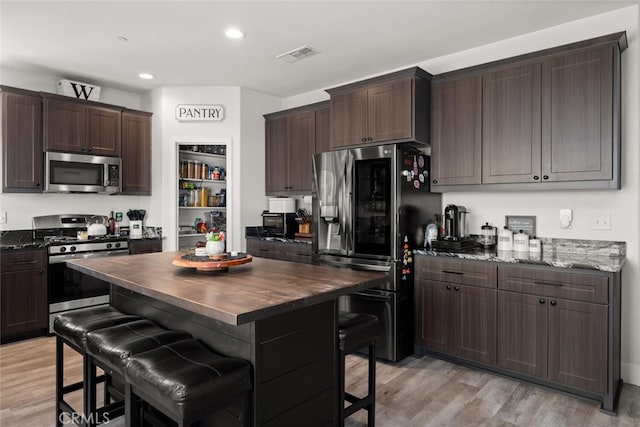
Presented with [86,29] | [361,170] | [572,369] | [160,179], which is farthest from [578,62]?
[160,179]

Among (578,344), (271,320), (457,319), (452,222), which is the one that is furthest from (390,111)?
(271,320)

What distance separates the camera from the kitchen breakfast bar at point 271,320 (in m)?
1.62

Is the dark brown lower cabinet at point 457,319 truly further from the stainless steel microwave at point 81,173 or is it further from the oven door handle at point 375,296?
the stainless steel microwave at point 81,173

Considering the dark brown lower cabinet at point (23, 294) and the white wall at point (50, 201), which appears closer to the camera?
the dark brown lower cabinet at point (23, 294)

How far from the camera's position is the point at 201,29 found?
130 inches

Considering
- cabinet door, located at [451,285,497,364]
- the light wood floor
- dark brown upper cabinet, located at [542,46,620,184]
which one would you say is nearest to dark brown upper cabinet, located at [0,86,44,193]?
the light wood floor

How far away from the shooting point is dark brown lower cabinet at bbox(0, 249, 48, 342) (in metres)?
3.68

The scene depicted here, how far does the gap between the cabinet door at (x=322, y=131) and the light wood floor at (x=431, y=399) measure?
240 centimetres

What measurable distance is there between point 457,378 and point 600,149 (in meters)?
1.95

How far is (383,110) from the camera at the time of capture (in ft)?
11.9

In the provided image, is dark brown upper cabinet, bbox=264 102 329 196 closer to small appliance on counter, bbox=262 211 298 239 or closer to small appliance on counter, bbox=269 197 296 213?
small appliance on counter, bbox=269 197 296 213

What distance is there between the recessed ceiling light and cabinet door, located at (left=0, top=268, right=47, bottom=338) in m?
2.90

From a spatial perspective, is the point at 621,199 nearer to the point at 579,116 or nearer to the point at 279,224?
the point at 579,116

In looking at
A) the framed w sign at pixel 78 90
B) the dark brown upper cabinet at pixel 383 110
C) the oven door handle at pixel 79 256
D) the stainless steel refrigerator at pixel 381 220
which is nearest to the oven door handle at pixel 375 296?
the stainless steel refrigerator at pixel 381 220
